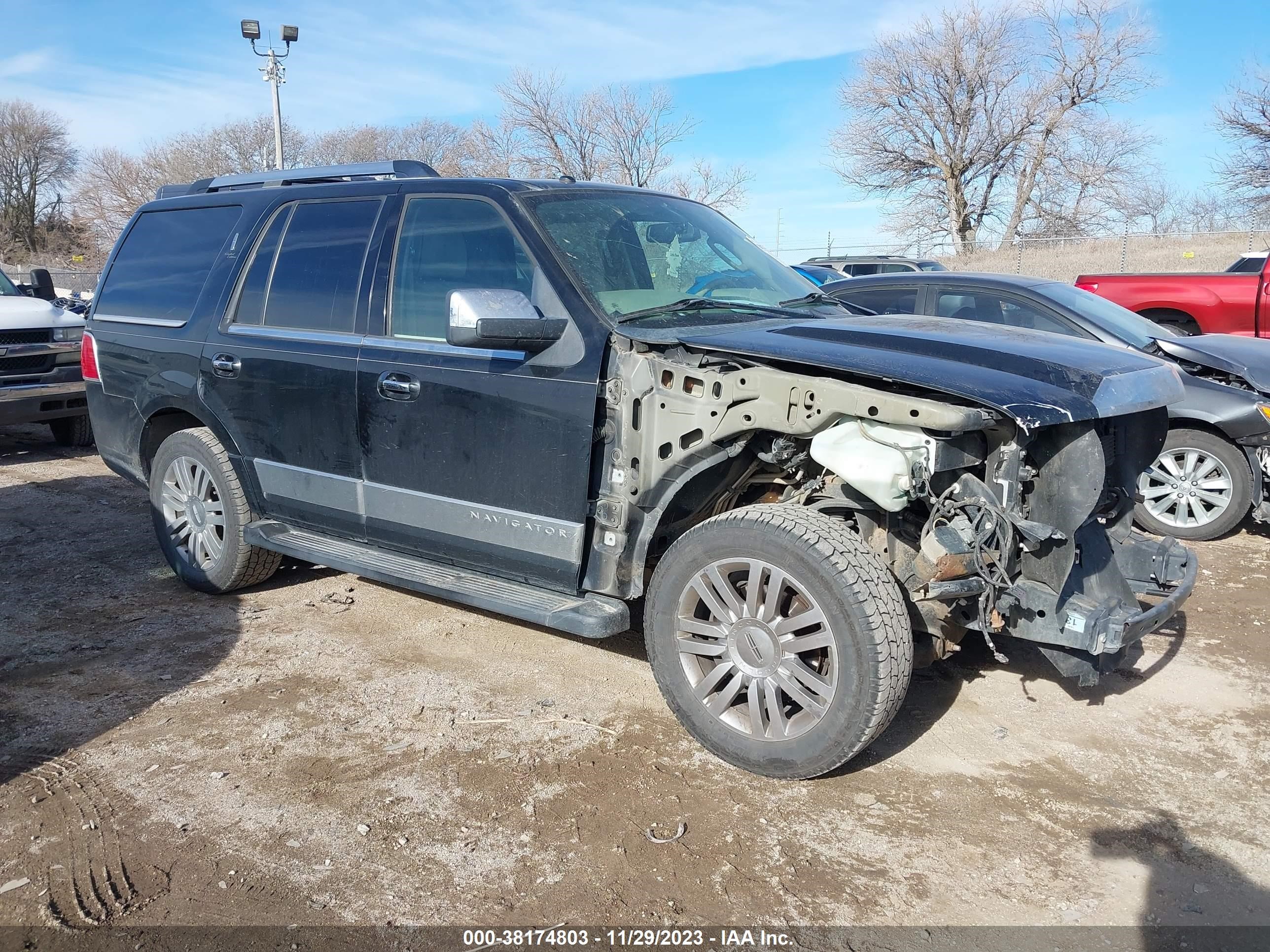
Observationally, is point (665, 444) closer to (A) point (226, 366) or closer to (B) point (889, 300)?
(A) point (226, 366)

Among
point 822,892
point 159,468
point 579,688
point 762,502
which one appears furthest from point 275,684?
point 822,892

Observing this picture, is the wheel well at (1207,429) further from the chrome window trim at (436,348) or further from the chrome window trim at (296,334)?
the chrome window trim at (296,334)

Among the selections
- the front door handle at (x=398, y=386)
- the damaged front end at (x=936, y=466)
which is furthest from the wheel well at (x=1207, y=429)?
the front door handle at (x=398, y=386)

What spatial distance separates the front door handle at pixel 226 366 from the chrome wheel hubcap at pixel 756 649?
2686 millimetres

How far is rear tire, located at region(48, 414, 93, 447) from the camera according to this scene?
31.2 ft

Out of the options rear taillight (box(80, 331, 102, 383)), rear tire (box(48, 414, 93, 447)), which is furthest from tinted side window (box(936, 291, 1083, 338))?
rear tire (box(48, 414, 93, 447))

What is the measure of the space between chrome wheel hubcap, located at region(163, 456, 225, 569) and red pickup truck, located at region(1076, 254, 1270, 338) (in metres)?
8.60

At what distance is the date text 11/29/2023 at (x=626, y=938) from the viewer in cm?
255

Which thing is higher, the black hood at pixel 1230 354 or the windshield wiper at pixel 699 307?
the windshield wiper at pixel 699 307

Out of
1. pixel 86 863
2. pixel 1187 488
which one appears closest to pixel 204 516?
pixel 86 863

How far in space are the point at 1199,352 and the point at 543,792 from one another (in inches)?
208

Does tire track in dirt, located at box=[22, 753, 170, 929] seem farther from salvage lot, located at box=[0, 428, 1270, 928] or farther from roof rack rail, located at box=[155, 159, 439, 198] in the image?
roof rack rail, located at box=[155, 159, 439, 198]

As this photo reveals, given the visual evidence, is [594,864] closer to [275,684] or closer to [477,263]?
[275,684]

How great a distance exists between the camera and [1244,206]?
3462 cm
